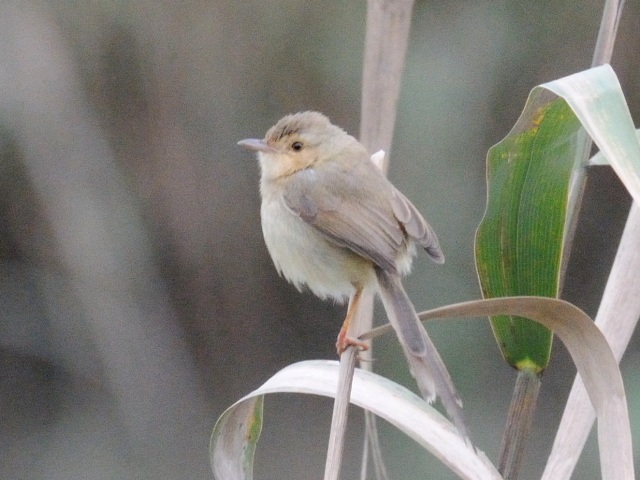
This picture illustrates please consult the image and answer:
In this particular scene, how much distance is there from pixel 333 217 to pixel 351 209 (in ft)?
0.17

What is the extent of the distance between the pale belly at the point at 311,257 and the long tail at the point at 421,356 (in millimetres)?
192

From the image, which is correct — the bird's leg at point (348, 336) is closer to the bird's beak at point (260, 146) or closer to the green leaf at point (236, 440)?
the green leaf at point (236, 440)

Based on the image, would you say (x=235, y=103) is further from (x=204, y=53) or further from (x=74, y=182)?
(x=74, y=182)

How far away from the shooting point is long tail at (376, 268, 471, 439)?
1295mm

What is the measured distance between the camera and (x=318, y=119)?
235cm

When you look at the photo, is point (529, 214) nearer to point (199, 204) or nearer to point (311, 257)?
Result: point (311, 257)

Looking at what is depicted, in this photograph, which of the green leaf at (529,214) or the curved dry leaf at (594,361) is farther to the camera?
the green leaf at (529,214)

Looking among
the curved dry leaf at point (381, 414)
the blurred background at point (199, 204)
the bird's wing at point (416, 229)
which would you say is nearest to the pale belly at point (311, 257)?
the bird's wing at point (416, 229)

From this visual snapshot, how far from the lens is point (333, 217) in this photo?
82.2 inches

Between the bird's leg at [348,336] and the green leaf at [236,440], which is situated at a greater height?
the bird's leg at [348,336]

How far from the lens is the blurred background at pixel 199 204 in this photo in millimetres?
3199

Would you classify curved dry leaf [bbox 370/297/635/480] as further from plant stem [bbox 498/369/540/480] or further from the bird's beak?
the bird's beak

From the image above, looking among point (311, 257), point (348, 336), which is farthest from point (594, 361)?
point (311, 257)

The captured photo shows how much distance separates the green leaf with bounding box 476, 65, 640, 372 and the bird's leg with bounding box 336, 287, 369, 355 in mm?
312
